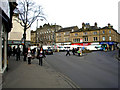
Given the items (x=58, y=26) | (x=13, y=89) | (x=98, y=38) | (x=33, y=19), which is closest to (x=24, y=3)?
(x=33, y=19)

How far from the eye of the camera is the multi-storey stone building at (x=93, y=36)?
4602cm

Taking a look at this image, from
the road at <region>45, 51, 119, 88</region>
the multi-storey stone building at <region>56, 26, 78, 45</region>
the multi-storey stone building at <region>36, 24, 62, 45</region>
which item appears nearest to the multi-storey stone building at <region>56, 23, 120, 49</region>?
the multi-storey stone building at <region>56, 26, 78, 45</region>

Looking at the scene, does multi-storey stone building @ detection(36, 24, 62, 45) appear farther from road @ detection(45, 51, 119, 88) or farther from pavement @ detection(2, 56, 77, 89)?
pavement @ detection(2, 56, 77, 89)

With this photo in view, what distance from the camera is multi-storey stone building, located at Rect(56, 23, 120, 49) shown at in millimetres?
46019

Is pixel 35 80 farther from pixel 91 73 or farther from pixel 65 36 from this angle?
pixel 65 36

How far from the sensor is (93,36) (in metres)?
49.4

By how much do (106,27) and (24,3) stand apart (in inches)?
1377

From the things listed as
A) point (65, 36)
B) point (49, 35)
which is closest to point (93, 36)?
point (65, 36)

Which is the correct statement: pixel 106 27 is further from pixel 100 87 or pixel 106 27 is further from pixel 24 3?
pixel 100 87

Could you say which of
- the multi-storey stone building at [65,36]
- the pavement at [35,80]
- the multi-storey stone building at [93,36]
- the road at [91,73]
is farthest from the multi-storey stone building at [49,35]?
the pavement at [35,80]

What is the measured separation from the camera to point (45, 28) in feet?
217

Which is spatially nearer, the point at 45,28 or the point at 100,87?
the point at 100,87

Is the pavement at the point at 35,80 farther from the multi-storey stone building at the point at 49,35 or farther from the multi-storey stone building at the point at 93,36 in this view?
the multi-storey stone building at the point at 49,35

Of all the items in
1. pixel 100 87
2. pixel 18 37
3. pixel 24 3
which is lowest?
pixel 100 87
